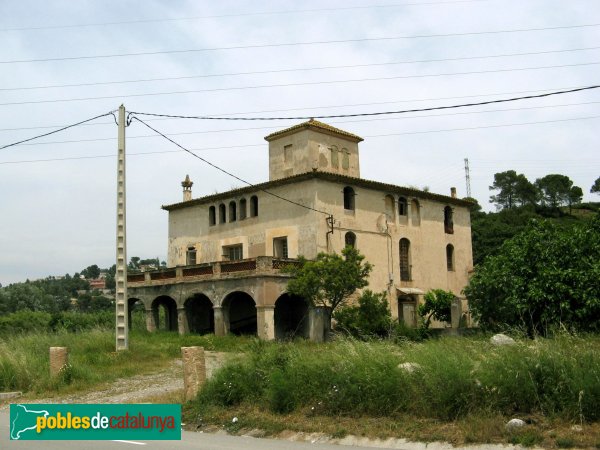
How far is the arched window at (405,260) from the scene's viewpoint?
37.1 meters

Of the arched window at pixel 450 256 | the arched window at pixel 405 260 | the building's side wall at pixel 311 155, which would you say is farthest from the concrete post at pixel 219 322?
the arched window at pixel 450 256

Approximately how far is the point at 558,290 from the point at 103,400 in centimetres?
1575

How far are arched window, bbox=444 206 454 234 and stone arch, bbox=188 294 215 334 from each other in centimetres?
1454

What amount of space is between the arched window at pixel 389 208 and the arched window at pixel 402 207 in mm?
647

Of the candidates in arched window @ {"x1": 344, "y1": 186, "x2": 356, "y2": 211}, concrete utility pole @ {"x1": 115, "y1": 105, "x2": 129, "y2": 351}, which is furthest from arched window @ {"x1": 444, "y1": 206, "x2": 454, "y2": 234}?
concrete utility pole @ {"x1": 115, "y1": 105, "x2": 129, "y2": 351}

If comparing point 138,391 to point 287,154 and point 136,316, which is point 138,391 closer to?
point 287,154

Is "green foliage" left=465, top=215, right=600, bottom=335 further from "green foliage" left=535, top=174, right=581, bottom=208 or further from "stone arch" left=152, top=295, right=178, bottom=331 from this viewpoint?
"green foliage" left=535, top=174, right=581, bottom=208

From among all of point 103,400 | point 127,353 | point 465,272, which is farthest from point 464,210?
point 103,400

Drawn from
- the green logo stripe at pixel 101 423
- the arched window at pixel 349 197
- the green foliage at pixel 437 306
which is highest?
the arched window at pixel 349 197

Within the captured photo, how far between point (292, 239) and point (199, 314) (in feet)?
22.6

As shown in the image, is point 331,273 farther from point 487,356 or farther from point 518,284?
point 487,356

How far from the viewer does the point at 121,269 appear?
2245 cm

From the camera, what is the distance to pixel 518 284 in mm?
25328

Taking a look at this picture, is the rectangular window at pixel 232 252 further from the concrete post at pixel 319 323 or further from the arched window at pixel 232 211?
the concrete post at pixel 319 323
